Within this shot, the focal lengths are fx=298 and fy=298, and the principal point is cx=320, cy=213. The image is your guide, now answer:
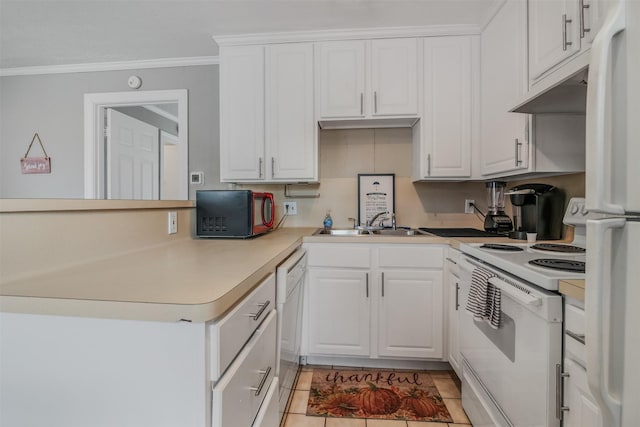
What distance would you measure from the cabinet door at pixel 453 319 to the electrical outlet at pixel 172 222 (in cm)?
163

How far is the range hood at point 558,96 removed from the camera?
1.07 metres

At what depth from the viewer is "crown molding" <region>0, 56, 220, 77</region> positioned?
2.52 meters

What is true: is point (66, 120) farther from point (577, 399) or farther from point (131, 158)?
point (577, 399)

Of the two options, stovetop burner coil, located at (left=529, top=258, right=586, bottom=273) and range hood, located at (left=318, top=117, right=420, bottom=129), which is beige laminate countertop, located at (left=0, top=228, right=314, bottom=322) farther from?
range hood, located at (left=318, top=117, right=420, bottom=129)

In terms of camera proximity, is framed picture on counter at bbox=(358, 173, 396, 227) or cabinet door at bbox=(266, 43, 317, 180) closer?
cabinet door at bbox=(266, 43, 317, 180)

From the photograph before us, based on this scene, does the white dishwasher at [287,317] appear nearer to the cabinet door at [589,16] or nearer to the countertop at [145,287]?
the countertop at [145,287]

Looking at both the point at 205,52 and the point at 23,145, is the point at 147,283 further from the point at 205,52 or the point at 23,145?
the point at 23,145

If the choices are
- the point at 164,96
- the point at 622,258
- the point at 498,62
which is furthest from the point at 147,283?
the point at 164,96

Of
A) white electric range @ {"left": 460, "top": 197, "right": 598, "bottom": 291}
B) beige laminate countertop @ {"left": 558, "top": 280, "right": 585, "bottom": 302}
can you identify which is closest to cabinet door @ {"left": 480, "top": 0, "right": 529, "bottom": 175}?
white electric range @ {"left": 460, "top": 197, "right": 598, "bottom": 291}

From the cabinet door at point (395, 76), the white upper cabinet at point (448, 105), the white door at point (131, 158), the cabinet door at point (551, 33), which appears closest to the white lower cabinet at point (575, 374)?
the cabinet door at point (551, 33)

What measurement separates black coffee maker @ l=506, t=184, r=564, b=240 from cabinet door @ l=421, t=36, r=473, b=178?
455 millimetres

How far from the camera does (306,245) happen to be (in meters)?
1.92

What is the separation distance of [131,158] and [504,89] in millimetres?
3185

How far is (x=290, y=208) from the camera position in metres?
2.49
